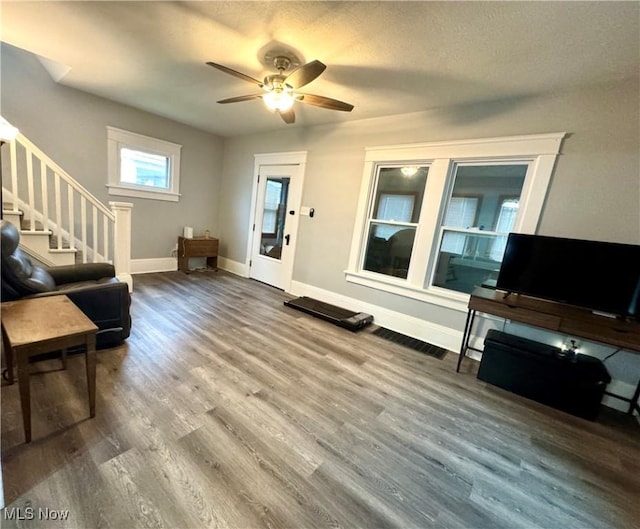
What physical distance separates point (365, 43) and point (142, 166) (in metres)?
4.14

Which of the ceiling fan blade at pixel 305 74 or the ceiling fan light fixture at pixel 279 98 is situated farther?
the ceiling fan light fixture at pixel 279 98

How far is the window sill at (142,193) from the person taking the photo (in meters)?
4.30

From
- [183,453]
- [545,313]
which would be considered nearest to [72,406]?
[183,453]

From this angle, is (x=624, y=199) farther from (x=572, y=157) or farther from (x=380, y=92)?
(x=380, y=92)

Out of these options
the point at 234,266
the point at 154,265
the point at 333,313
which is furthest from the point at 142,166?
the point at 333,313

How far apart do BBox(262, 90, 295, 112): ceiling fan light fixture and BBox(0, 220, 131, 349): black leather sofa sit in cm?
202

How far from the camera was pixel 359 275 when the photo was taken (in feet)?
12.4

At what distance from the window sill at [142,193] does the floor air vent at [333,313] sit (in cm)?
291

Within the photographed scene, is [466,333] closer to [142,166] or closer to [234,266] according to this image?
[234,266]

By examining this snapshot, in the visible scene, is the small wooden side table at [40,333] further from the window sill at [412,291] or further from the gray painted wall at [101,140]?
the gray painted wall at [101,140]

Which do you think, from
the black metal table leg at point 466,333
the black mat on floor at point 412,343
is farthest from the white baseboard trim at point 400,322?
the black metal table leg at point 466,333

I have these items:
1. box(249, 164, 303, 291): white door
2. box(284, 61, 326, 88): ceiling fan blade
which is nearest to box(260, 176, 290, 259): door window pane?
box(249, 164, 303, 291): white door

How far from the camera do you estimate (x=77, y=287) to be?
7.64 ft

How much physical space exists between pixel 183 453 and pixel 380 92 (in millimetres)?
3354
